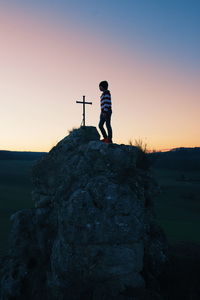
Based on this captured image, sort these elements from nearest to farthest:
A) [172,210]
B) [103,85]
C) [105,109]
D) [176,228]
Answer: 1. [105,109]
2. [103,85]
3. [176,228]
4. [172,210]

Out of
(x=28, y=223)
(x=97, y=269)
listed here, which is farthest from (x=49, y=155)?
(x=97, y=269)

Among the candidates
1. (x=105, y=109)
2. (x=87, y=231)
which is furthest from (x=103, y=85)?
(x=87, y=231)

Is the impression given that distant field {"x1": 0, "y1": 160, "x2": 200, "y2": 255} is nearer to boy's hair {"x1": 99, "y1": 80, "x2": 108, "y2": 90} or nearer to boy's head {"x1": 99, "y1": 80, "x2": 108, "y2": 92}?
boy's head {"x1": 99, "y1": 80, "x2": 108, "y2": 92}

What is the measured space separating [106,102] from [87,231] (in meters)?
6.05

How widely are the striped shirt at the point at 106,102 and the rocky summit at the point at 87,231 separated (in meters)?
1.76

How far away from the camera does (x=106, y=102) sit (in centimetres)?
1476

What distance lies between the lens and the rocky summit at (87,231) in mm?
11227

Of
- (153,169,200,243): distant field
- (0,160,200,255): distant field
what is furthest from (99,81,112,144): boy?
(0,160,200,255): distant field

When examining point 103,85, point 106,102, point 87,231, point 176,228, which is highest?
point 103,85

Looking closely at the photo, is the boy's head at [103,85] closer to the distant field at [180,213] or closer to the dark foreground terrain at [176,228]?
the dark foreground terrain at [176,228]

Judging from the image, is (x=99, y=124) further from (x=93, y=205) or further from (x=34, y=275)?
(x=34, y=275)

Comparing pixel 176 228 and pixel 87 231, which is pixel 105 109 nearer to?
pixel 87 231

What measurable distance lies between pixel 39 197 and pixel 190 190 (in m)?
41.9

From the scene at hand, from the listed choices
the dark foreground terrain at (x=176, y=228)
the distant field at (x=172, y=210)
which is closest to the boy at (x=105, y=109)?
the dark foreground terrain at (x=176, y=228)
